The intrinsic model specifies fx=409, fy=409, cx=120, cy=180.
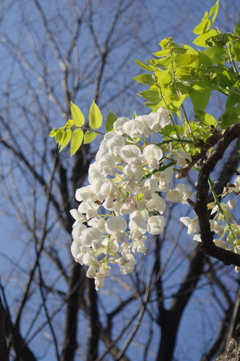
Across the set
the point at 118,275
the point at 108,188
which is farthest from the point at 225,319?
the point at 108,188

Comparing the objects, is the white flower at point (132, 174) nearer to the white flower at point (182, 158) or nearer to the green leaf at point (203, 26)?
the white flower at point (182, 158)

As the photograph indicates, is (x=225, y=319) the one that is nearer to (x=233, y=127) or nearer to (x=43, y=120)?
(x=43, y=120)

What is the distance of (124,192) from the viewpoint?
22.7 inches

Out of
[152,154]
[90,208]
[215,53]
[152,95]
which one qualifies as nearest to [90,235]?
[90,208]

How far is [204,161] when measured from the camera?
0.65 m

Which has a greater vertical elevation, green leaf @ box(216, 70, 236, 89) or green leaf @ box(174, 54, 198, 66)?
green leaf @ box(174, 54, 198, 66)

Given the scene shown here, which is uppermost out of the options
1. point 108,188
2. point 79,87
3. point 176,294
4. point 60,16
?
point 60,16

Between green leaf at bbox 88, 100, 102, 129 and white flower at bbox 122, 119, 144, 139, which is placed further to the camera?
green leaf at bbox 88, 100, 102, 129

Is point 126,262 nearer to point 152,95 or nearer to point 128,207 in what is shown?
point 128,207

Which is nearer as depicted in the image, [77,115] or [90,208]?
[90,208]

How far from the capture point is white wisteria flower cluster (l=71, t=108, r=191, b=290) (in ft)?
1.82

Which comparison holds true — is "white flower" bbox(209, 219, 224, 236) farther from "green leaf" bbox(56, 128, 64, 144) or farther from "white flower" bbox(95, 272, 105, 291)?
"green leaf" bbox(56, 128, 64, 144)

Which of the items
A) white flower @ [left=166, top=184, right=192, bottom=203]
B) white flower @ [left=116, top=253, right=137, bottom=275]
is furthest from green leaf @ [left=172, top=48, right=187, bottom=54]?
white flower @ [left=116, top=253, right=137, bottom=275]

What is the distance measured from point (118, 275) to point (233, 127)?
2597 millimetres
